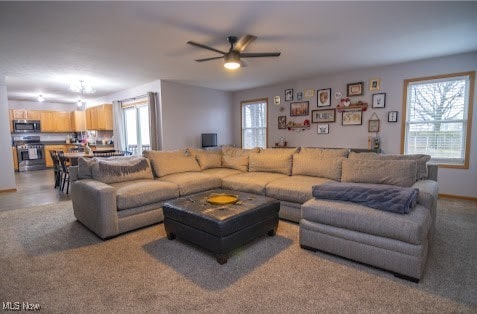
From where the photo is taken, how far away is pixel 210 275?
6.47 feet

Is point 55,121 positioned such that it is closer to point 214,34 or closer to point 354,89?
point 214,34

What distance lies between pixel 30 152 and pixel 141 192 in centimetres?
760

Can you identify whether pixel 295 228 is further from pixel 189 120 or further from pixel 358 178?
pixel 189 120

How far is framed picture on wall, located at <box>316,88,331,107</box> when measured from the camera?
5355mm

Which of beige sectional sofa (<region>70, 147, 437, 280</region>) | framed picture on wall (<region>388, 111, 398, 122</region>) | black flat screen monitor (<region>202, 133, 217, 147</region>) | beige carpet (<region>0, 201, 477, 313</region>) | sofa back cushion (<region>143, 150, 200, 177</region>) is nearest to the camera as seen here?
beige carpet (<region>0, 201, 477, 313</region>)

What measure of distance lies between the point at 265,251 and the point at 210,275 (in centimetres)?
62

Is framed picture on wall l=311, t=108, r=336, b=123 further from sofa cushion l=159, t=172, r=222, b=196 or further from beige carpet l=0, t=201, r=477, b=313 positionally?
beige carpet l=0, t=201, r=477, b=313

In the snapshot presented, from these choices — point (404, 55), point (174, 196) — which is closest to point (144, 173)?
point (174, 196)

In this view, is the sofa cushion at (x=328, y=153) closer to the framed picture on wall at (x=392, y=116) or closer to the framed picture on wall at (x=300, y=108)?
the framed picture on wall at (x=392, y=116)

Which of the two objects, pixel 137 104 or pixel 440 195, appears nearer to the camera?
pixel 440 195

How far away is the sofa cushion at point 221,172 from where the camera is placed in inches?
157

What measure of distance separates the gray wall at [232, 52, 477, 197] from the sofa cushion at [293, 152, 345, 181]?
2.04 metres

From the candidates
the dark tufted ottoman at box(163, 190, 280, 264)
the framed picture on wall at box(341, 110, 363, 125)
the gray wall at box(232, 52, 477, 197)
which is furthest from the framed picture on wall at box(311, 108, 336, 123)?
the dark tufted ottoman at box(163, 190, 280, 264)

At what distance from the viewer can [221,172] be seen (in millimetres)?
4168
